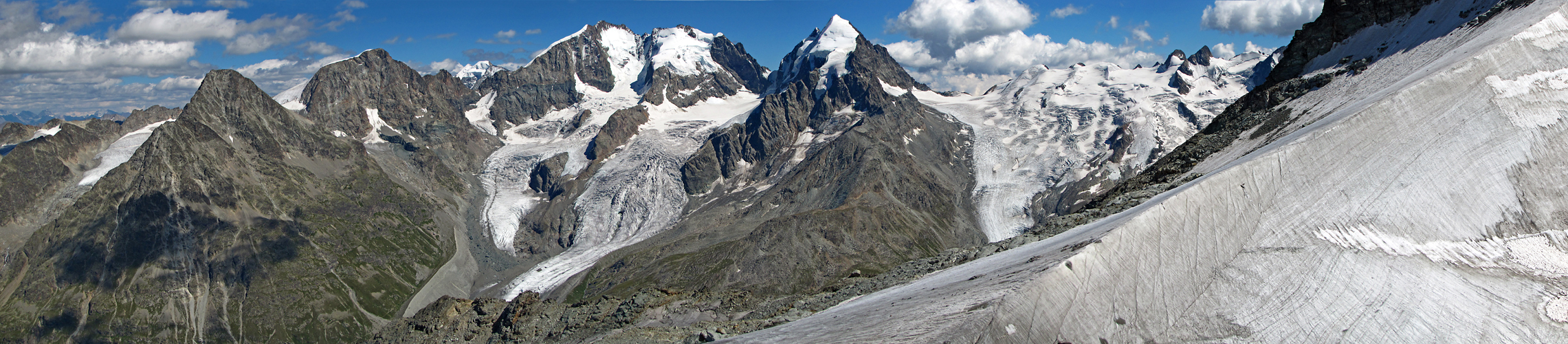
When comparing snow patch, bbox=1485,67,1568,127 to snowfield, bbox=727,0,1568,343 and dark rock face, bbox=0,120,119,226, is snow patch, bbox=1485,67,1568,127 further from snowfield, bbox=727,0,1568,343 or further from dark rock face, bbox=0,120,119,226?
dark rock face, bbox=0,120,119,226

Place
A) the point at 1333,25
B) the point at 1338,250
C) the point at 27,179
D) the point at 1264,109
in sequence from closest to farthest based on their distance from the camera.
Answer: the point at 1338,250 < the point at 1264,109 < the point at 1333,25 < the point at 27,179

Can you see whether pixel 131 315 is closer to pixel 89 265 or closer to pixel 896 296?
pixel 89 265

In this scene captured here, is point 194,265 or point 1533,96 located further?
point 194,265

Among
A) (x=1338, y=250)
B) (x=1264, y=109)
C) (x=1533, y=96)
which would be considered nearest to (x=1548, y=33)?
(x=1533, y=96)

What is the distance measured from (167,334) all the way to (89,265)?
32.1 m

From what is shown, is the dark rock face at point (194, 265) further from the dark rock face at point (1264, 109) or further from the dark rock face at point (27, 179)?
the dark rock face at point (1264, 109)

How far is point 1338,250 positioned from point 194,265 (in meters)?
223

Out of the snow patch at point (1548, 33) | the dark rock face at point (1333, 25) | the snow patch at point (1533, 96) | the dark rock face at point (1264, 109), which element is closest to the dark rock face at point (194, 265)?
the dark rock face at point (1264, 109)

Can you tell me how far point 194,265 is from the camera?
171250mm

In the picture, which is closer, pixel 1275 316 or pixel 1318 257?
pixel 1275 316

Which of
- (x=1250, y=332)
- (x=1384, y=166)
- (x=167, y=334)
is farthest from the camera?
(x=167, y=334)

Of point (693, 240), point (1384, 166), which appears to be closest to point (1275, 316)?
point (1384, 166)

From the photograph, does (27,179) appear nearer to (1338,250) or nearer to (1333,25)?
(1338,250)

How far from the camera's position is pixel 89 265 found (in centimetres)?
16525
